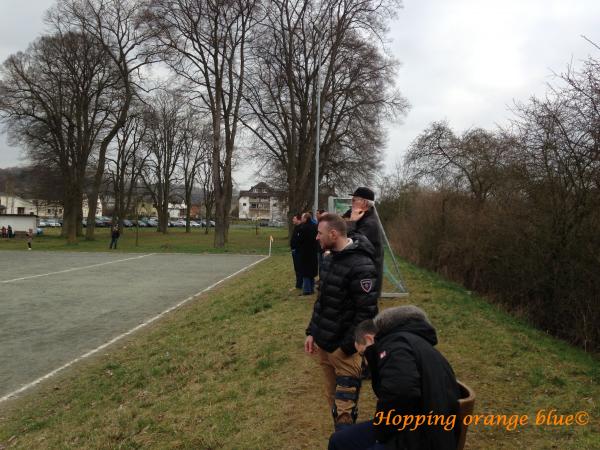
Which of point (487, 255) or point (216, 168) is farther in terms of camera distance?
point (216, 168)

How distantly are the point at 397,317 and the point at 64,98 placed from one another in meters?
41.3

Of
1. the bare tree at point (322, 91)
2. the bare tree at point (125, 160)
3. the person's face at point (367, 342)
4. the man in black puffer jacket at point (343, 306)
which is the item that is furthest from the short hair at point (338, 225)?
the bare tree at point (125, 160)

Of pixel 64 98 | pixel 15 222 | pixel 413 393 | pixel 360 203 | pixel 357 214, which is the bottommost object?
pixel 15 222

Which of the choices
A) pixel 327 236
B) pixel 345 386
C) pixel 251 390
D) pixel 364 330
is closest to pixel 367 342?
pixel 364 330

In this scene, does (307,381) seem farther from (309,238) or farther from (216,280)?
(216,280)

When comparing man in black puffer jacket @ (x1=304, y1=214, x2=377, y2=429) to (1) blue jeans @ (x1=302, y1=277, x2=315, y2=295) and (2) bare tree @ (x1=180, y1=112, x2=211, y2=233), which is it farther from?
(2) bare tree @ (x1=180, y1=112, x2=211, y2=233)

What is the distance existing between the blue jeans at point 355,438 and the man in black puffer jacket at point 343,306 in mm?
630

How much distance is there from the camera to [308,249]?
10359 millimetres

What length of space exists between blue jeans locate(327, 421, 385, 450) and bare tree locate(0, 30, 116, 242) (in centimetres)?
3600

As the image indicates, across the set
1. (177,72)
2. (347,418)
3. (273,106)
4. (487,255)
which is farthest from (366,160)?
(347,418)

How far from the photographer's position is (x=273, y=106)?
33719 mm

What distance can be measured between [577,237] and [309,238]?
200 inches

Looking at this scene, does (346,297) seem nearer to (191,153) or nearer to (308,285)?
(308,285)

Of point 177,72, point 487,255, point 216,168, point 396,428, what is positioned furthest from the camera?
point 216,168
